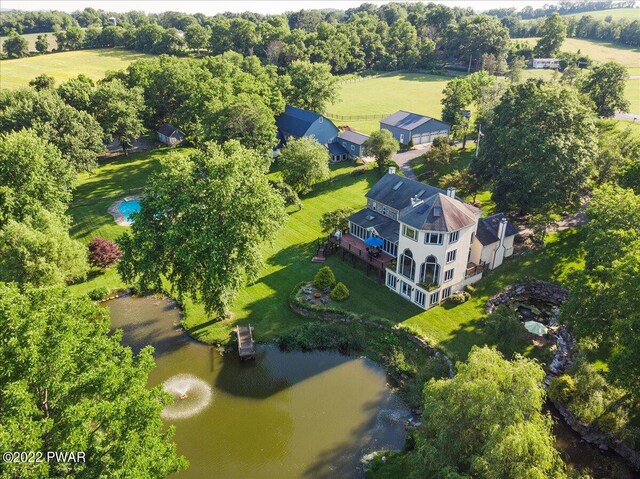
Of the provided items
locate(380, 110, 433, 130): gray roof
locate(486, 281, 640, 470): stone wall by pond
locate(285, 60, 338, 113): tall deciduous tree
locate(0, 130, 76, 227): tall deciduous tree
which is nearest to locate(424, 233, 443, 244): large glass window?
locate(486, 281, 640, 470): stone wall by pond

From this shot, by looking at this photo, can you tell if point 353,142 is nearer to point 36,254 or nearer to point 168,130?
point 168,130

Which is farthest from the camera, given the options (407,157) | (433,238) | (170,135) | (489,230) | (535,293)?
(170,135)

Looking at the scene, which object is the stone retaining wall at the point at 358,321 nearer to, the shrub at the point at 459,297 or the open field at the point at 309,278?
the open field at the point at 309,278

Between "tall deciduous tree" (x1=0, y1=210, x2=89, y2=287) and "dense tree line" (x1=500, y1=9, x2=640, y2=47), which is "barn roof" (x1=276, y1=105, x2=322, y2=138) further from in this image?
"dense tree line" (x1=500, y1=9, x2=640, y2=47)

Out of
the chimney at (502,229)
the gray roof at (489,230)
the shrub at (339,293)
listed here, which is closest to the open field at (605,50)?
the gray roof at (489,230)

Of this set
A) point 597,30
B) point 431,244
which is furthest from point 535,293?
point 597,30

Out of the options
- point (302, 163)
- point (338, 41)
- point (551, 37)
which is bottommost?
point (302, 163)

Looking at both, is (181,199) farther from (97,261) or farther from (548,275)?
(548,275)

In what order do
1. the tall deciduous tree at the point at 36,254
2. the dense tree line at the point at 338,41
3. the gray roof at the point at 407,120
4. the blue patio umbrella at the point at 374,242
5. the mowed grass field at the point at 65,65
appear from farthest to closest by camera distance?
the dense tree line at the point at 338,41, the mowed grass field at the point at 65,65, the gray roof at the point at 407,120, the blue patio umbrella at the point at 374,242, the tall deciduous tree at the point at 36,254
